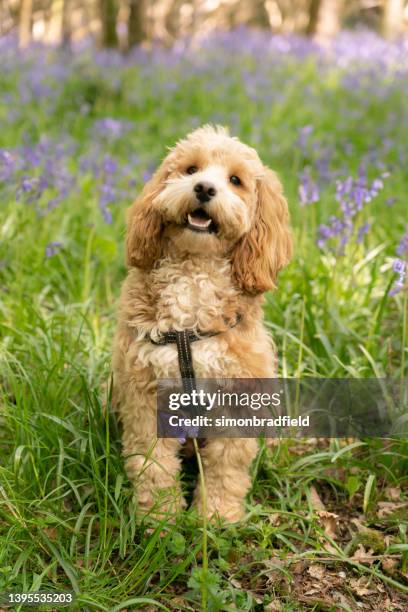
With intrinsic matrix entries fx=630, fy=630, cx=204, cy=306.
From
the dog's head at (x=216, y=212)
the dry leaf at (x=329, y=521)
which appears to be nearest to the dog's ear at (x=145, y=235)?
the dog's head at (x=216, y=212)

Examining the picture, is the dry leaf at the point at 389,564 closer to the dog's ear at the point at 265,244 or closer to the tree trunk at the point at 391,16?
the dog's ear at the point at 265,244

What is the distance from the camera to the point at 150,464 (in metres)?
2.72

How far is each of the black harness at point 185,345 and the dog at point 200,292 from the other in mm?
16

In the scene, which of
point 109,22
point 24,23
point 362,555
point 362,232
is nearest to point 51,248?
point 362,232

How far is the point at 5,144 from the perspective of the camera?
6.54 m

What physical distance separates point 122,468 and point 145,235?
1.09 meters

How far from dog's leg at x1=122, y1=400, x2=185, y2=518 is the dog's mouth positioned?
0.83m

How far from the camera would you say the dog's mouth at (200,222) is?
2.73m

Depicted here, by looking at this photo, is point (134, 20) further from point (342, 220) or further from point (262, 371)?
point (262, 371)

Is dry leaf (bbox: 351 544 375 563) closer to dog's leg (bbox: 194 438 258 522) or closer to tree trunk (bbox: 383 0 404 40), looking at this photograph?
dog's leg (bbox: 194 438 258 522)

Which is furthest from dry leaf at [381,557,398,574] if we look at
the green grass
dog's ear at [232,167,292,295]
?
dog's ear at [232,167,292,295]

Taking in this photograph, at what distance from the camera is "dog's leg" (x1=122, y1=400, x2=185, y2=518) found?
9.09 ft

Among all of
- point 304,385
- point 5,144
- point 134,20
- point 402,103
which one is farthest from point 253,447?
point 134,20

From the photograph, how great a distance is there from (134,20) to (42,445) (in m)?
10.1
